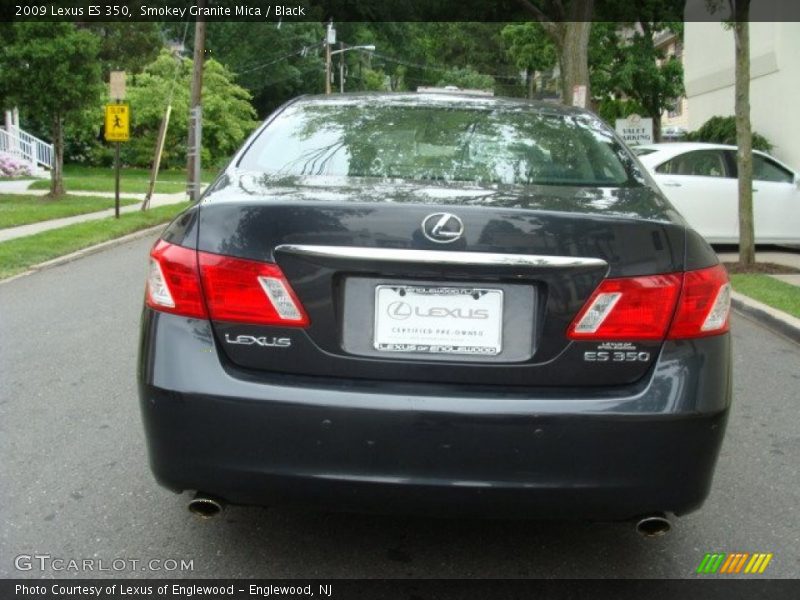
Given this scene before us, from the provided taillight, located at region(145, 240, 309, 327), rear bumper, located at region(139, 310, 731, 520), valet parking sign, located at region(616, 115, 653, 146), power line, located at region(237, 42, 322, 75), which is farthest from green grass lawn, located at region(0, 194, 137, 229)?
power line, located at region(237, 42, 322, 75)

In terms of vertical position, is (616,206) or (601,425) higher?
(616,206)

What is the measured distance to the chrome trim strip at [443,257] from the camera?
263 centimetres

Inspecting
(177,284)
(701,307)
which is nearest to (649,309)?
(701,307)

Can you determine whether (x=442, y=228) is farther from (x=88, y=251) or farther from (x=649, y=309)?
(x=88, y=251)

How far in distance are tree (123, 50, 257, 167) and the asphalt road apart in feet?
105

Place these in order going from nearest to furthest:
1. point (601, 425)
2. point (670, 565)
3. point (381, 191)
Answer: point (601, 425) → point (381, 191) → point (670, 565)

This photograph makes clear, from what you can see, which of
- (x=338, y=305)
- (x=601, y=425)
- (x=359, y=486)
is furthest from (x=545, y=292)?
(x=359, y=486)

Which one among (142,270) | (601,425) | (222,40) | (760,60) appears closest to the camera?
(601,425)

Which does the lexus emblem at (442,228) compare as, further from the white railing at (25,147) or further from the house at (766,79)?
the white railing at (25,147)

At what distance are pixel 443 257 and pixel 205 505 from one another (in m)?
1.06

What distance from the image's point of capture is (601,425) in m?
2.65

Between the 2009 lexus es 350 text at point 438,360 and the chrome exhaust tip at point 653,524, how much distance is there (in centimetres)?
3

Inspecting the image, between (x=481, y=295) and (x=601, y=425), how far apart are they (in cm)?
50

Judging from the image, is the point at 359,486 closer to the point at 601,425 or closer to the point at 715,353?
the point at 601,425
